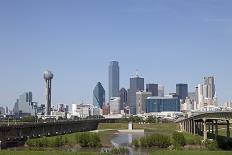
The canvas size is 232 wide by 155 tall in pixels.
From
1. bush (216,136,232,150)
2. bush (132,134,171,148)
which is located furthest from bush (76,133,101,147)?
bush (216,136,232,150)

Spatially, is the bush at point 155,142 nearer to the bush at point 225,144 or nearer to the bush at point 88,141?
the bush at point 88,141

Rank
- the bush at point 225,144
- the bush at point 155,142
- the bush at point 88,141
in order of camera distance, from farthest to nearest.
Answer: the bush at point 88,141 < the bush at point 155,142 < the bush at point 225,144

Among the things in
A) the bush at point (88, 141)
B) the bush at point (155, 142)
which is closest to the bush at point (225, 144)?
the bush at point (155, 142)

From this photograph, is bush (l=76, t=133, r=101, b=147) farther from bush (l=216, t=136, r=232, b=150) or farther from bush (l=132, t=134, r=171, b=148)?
bush (l=216, t=136, r=232, b=150)

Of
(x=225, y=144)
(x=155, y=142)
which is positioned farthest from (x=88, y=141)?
(x=225, y=144)

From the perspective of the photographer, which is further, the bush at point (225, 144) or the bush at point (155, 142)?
the bush at point (155, 142)

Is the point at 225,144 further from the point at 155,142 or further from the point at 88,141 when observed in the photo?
the point at 88,141

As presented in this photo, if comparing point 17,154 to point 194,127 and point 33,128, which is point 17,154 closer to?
point 33,128

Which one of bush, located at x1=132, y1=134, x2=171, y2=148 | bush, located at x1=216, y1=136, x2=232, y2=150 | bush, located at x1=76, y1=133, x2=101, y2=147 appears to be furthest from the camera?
bush, located at x1=76, y1=133, x2=101, y2=147

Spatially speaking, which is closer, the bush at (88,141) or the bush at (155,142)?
the bush at (155,142)

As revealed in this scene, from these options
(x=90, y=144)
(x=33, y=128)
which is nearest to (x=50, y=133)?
(x=33, y=128)

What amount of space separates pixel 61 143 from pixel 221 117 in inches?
1503

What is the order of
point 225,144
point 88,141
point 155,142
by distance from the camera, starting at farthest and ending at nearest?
point 88,141 < point 155,142 < point 225,144

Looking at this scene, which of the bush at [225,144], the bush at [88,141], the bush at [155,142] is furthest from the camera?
the bush at [88,141]
